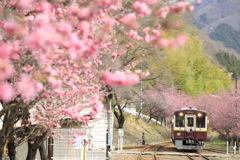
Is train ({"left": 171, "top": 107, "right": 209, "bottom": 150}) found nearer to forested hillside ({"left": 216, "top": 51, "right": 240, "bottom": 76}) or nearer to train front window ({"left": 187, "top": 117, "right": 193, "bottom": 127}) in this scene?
train front window ({"left": 187, "top": 117, "right": 193, "bottom": 127})

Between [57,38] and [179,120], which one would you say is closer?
[57,38]

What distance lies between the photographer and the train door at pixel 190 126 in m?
22.8

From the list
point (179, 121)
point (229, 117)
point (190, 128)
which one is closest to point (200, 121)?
point (190, 128)

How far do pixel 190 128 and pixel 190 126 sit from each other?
141 millimetres

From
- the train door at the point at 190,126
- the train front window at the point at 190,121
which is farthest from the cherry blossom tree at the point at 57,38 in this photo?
the train front window at the point at 190,121

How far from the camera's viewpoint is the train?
22.8 m

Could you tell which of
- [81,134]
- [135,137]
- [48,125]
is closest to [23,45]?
[48,125]

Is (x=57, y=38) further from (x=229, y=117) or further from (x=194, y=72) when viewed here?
(x=194, y=72)

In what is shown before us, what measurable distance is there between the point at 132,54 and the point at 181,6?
2036 centimetres

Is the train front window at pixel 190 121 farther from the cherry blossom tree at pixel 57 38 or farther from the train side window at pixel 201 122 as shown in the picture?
the cherry blossom tree at pixel 57 38

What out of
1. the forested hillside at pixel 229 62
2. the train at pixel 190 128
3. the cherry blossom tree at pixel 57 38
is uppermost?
the forested hillside at pixel 229 62

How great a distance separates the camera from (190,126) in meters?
23.0

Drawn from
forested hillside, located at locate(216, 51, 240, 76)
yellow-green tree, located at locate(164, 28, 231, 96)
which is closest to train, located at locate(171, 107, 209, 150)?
yellow-green tree, located at locate(164, 28, 231, 96)

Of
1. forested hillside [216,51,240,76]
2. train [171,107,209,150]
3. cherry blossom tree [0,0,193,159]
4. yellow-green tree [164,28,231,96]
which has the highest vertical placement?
forested hillside [216,51,240,76]
